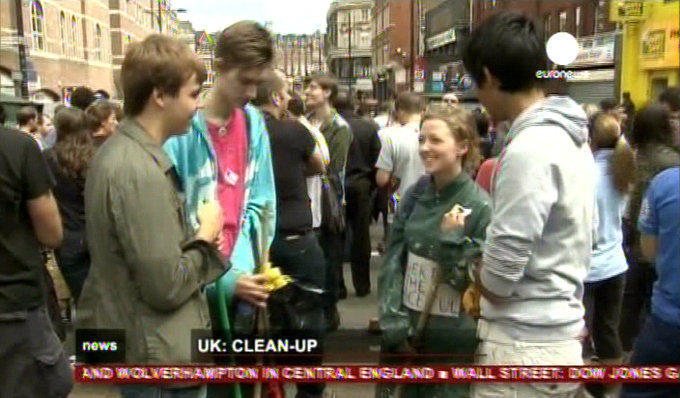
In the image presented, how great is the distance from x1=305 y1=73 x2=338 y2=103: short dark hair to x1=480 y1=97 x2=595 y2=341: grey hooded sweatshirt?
4.45 ft

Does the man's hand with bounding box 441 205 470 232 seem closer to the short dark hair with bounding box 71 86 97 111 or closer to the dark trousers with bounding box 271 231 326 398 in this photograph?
the dark trousers with bounding box 271 231 326 398

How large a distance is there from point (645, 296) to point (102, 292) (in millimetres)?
2592

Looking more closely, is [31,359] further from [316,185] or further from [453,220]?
[316,185]

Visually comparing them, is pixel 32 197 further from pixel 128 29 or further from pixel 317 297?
pixel 317 297

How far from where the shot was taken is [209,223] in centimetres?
147

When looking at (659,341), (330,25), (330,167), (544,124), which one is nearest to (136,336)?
(544,124)

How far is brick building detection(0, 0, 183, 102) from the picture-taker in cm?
201

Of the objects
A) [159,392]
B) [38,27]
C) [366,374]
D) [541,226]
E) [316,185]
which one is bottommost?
[366,374]

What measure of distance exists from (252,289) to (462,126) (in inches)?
30.3

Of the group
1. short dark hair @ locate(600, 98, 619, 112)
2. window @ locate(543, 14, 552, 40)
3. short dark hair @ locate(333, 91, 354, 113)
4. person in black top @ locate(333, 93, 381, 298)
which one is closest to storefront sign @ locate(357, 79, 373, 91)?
window @ locate(543, 14, 552, 40)

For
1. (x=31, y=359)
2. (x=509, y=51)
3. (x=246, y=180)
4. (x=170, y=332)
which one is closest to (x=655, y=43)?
(x=509, y=51)

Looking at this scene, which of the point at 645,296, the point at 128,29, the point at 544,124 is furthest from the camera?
the point at 645,296

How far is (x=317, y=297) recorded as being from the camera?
2381mm

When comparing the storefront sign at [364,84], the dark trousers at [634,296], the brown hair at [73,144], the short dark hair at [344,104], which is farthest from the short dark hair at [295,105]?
the dark trousers at [634,296]
